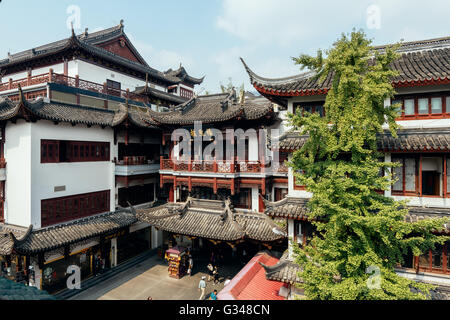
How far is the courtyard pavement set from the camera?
551 inches

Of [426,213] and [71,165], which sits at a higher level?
[71,165]

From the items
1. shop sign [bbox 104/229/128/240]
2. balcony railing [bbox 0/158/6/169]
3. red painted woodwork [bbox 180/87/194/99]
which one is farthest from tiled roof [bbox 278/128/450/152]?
red painted woodwork [bbox 180/87/194/99]

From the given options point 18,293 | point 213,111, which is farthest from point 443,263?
point 213,111

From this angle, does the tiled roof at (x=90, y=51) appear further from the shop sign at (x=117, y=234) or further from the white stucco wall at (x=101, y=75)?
the shop sign at (x=117, y=234)

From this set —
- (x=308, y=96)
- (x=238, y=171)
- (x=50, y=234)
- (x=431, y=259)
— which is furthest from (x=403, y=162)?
(x=50, y=234)

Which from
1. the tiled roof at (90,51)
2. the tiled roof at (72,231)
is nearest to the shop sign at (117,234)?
the tiled roof at (72,231)

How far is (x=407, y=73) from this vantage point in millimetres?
9094

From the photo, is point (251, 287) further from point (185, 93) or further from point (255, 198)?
point (185, 93)

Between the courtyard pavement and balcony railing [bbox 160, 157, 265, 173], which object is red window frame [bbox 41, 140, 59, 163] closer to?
balcony railing [bbox 160, 157, 265, 173]

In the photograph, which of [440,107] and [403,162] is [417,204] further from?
[440,107]

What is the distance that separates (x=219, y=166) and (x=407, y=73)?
10208 mm

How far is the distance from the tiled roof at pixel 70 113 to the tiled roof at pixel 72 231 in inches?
241

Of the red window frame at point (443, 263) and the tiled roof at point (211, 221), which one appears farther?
the tiled roof at point (211, 221)

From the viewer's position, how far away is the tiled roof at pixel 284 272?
9.08 m
